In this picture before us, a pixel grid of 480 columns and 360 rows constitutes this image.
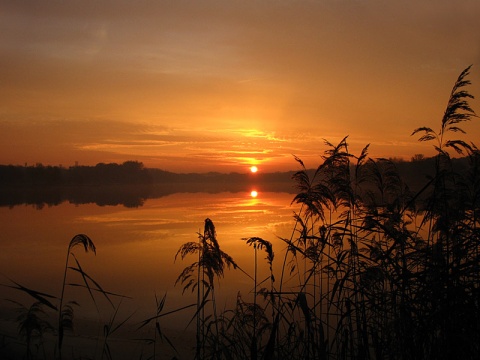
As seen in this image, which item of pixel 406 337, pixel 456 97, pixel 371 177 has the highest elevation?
pixel 456 97

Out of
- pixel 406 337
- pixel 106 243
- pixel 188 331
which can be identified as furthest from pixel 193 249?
pixel 106 243

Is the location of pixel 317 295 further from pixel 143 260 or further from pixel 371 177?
pixel 143 260

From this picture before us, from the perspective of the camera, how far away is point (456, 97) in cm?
376

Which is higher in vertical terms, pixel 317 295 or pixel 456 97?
pixel 456 97

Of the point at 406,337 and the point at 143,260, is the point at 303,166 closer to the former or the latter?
the point at 406,337

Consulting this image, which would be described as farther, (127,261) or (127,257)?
(127,257)

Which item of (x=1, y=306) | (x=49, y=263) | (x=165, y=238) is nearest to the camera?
(x=1, y=306)

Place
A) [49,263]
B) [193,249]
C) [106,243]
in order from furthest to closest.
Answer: [106,243], [49,263], [193,249]

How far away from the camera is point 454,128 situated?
3988mm

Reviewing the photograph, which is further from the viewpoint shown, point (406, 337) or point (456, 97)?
point (456, 97)

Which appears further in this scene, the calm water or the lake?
the calm water

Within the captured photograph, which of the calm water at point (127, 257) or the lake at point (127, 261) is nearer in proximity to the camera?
the lake at point (127, 261)

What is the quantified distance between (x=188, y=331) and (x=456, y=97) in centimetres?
641

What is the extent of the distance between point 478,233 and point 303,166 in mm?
2007
